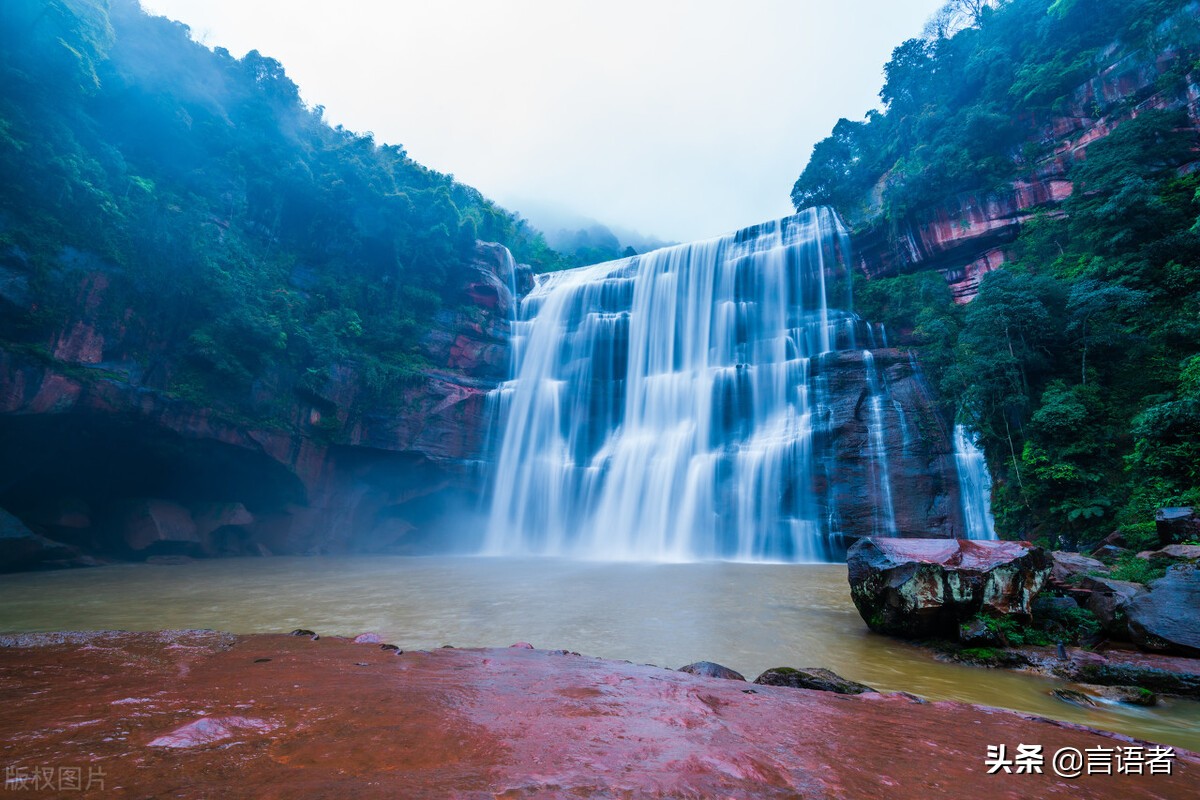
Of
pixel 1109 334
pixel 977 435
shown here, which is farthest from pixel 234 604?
pixel 1109 334

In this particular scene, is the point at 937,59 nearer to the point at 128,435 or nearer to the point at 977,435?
the point at 977,435

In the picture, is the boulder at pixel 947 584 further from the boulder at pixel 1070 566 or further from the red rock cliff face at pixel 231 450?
the red rock cliff face at pixel 231 450

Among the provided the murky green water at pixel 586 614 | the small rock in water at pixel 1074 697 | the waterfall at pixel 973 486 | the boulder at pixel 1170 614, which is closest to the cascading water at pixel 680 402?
Answer: the waterfall at pixel 973 486

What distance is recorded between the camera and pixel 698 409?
22.8 m

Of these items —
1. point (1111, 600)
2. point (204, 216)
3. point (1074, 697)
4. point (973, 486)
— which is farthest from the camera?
point (204, 216)

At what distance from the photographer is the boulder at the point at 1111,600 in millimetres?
5875

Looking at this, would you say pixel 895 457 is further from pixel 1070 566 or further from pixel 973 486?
pixel 1070 566

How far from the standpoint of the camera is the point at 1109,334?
1410 cm

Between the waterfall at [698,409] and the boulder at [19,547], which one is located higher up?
the waterfall at [698,409]

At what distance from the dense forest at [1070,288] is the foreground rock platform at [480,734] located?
11.3 metres

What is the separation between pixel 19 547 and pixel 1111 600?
22275mm

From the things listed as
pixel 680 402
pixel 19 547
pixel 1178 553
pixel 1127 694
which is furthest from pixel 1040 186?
pixel 19 547

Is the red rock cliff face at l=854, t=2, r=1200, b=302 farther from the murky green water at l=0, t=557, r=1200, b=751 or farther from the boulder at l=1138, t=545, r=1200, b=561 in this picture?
the boulder at l=1138, t=545, r=1200, b=561

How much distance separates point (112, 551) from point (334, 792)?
853 inches
